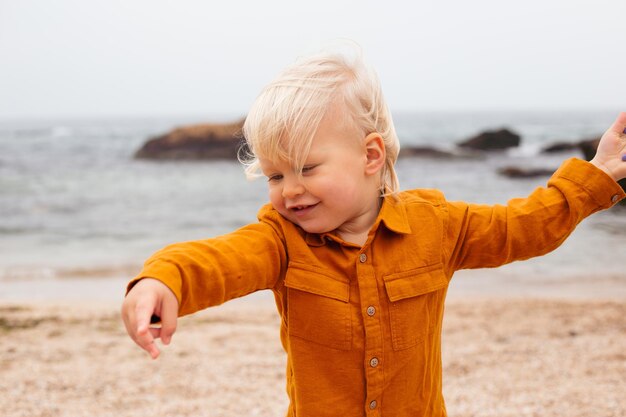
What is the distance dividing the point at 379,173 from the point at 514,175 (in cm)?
1794

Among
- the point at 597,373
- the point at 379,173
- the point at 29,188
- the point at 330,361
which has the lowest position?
the point at 29,188

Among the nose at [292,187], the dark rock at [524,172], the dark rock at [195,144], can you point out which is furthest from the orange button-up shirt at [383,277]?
the dark rock at [195,144]

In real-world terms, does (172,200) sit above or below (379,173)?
below

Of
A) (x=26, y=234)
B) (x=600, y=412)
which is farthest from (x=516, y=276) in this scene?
(x=26, y=234)

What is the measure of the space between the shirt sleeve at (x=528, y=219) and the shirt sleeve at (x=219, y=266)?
22.7 inches

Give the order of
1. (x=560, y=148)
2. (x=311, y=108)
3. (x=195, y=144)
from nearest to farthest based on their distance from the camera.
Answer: (x=311, y=108) < (x=195, y=144) < (x=560, y=148)

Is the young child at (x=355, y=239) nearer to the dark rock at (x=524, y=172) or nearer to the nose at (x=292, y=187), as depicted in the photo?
the nose at (x=292, y=187)

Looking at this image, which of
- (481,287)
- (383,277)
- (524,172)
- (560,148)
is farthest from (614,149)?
(560,148)

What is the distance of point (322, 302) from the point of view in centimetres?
192

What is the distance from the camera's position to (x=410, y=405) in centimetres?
202

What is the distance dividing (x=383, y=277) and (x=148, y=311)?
778 millimetres

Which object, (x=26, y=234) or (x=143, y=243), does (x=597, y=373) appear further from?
(x=26, y=234)

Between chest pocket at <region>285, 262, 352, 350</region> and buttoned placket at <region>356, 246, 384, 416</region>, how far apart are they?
0.05m

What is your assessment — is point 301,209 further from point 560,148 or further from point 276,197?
point 560,148
